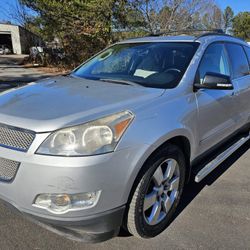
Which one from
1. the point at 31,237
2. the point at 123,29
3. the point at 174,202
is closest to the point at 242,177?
the point at 174,202

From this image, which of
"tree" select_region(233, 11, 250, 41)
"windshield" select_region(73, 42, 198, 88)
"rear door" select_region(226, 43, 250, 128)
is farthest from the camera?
"tree" select_region(233, 11, 250, 41)

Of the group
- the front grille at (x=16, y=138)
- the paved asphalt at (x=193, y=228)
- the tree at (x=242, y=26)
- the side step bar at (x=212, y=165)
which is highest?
the front grille at (x=16, y=138)

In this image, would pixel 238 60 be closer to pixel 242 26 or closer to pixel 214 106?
pixel 214 106

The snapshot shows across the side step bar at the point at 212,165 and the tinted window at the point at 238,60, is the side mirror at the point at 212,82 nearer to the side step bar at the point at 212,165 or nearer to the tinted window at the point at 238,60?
the side step bar at the point at 212,165

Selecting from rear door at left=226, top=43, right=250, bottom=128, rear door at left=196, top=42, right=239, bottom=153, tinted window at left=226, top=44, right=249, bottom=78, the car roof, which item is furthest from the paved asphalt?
the car roof

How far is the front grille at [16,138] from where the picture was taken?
92.3 inches

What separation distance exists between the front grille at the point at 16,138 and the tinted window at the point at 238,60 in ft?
9.44

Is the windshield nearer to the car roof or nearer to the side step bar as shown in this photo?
the car roof

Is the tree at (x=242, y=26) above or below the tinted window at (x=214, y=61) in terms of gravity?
below

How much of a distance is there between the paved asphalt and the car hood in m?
1.08

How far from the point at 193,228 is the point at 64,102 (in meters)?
1.65

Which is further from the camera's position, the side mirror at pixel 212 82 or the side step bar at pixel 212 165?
the side step bar at pixel 212 165

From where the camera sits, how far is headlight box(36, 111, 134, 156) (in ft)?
7.54

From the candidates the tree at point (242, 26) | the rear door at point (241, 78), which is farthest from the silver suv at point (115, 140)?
the tree at point (242, 26)
